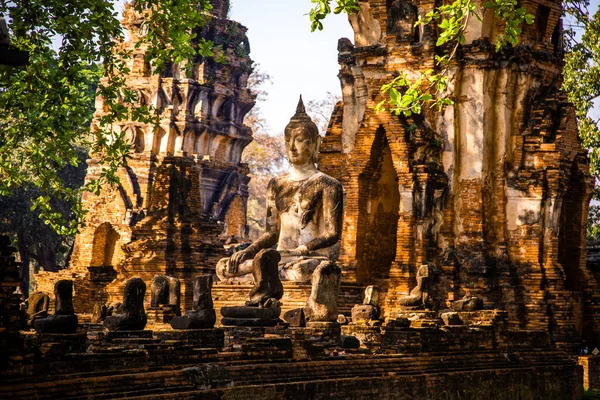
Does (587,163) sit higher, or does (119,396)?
(587,163)

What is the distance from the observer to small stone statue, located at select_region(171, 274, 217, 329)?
13227mm

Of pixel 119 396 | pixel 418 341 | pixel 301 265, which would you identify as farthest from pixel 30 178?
pixel 119 396

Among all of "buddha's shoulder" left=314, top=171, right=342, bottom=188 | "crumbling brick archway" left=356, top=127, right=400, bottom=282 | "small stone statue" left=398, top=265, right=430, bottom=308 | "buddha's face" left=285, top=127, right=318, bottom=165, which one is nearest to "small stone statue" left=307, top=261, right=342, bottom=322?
"small stone statue" left=398, top=265, right=430, bottom=308

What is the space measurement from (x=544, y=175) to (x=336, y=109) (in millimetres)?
4242

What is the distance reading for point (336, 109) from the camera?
23.9 m

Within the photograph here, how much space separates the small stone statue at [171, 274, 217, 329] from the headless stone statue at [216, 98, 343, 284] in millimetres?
4479

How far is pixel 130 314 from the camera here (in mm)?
13289

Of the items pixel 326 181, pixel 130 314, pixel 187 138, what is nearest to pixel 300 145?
pixel 326 181

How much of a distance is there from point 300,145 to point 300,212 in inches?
39.5

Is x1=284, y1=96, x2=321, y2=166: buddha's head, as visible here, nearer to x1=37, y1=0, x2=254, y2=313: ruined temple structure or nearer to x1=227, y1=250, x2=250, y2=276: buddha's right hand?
x1=227, y1=250, x2=250, y2=276: buddha's right hand

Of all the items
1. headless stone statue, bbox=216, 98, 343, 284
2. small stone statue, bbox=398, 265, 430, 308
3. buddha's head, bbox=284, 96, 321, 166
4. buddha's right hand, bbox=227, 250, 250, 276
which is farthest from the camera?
buddha's head, bbox=284, 96, 321, 166

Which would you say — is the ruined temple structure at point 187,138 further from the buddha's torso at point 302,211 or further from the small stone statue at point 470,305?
the small stone statue at point 470,305

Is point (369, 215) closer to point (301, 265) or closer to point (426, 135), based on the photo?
point (426, 135)

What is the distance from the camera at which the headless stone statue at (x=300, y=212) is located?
741 inches
